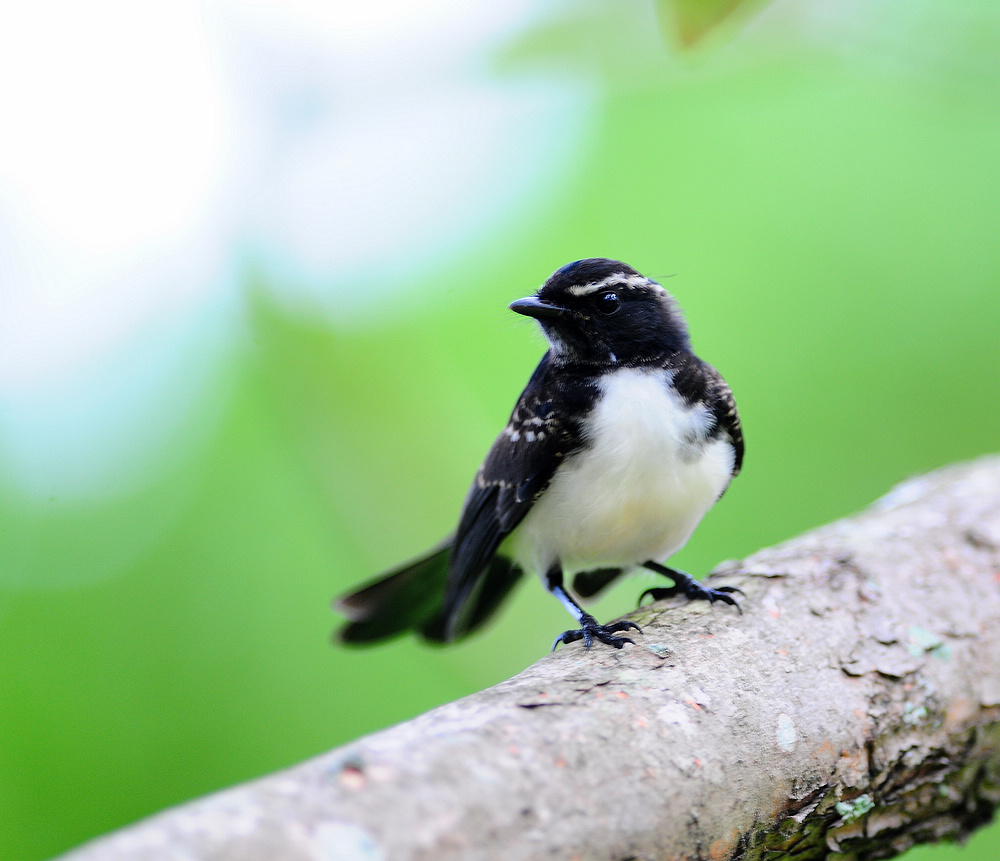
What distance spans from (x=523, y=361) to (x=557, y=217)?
1.03 meters

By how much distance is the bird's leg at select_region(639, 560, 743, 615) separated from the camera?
299cm

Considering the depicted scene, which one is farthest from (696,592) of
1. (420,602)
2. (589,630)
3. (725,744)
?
(420,602)

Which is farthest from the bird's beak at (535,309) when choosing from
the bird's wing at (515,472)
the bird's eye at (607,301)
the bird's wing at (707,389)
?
the bird's wing at (707,389)

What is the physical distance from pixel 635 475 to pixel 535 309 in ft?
2.35

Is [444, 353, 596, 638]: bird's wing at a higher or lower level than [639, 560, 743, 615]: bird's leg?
higher

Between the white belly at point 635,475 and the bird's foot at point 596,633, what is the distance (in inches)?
16.8

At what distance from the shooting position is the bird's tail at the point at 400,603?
3.99 metres

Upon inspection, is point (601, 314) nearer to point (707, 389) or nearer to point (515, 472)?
point (707, 389)

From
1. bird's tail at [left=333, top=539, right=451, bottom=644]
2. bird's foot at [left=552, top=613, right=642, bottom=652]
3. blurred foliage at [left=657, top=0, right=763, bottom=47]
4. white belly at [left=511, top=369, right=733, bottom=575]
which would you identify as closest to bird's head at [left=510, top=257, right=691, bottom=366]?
white belly at [left=511, top=369, right=733, bottom=575]

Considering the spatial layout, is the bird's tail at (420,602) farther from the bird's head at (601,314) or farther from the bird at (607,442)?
the bird's head at (601,314)

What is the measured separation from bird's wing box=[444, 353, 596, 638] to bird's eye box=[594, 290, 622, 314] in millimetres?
293

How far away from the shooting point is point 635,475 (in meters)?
3.12

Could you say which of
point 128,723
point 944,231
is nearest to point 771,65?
point 944,231

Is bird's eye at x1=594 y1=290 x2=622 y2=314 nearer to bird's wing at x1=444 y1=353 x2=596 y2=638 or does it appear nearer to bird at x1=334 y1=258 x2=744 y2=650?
bird at x1=334 y1=258 x2=744 y2=650
